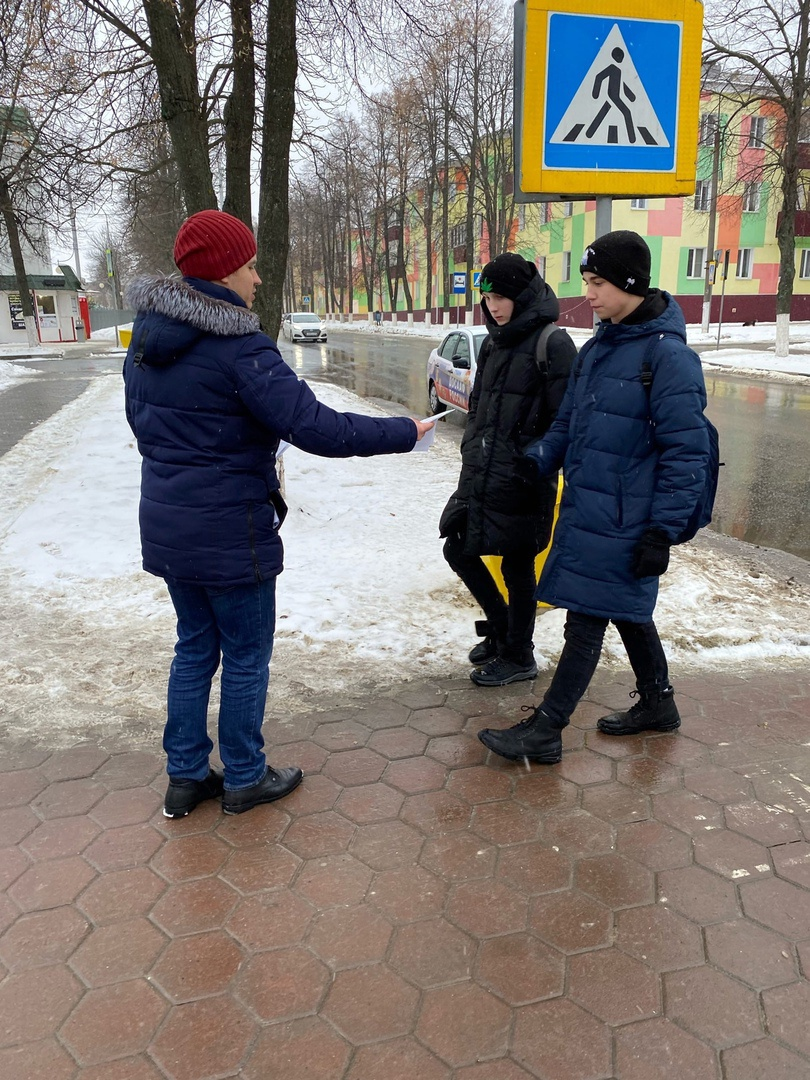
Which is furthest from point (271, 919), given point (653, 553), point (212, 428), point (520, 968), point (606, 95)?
point (606, 95)

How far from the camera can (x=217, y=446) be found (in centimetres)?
239

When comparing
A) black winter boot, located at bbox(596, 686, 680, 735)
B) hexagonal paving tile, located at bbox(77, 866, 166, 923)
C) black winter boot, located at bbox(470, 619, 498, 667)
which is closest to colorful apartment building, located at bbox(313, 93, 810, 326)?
black winter boot, located at bbox(470, 619, 498, 667)

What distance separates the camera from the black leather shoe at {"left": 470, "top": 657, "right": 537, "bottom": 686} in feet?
12.2

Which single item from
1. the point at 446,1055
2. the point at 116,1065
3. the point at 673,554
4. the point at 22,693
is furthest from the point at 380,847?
the point at 673,554

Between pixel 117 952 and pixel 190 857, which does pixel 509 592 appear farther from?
pixel 117 952

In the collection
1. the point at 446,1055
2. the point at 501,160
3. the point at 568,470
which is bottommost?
the point at 446,1055

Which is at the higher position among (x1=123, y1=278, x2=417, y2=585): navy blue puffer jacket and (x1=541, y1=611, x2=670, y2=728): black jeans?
(x1=123, y1=278, x2=417, y2=585): navy blue puffer jacket

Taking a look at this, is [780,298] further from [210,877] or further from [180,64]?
[210,877]

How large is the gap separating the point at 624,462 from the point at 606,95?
1954 millimetres

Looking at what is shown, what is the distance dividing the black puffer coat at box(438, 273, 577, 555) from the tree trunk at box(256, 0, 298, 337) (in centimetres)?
355

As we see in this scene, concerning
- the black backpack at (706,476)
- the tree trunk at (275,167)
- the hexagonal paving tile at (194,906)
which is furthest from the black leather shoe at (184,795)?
the tree trunk at (275,167)

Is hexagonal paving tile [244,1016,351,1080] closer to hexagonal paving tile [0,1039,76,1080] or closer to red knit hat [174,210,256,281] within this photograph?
hexagonal paving tile [0,1039,76,1080]

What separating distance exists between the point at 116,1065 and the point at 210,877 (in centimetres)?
65

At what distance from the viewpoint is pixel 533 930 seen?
2.22m
